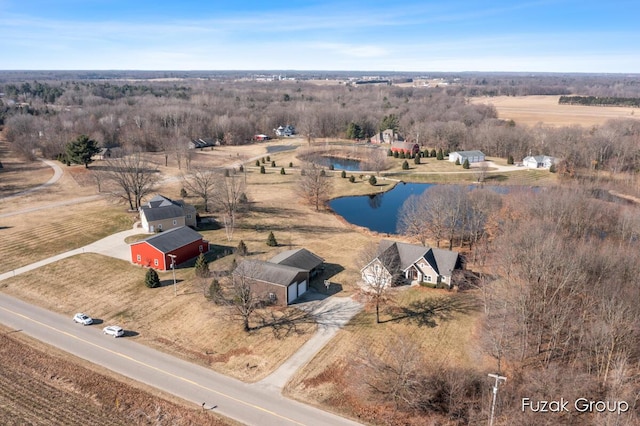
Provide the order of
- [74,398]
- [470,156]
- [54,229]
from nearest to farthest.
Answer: [74,398]
[54,229]
[470,156]

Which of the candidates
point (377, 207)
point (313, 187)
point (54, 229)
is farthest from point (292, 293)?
point (377, 207)

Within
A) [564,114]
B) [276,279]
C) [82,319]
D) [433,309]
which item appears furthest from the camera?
[564,114]

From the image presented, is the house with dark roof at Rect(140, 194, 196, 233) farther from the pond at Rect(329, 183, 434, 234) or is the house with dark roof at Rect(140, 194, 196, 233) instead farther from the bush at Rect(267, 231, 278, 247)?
the pond at Rect(329, 183, 434, 234)

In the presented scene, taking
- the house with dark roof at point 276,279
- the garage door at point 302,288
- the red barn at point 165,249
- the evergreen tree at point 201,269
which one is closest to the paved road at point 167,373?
the house with dark roof at point 276,279

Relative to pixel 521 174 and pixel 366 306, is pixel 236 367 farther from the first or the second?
pixel 521 174

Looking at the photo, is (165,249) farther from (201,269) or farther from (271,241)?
(271,241)

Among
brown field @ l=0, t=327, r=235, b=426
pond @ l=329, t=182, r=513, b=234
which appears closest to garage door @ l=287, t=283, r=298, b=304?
brown field @ l=0, t=327, r=235, b=426

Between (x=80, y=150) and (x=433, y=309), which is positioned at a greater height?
(x=80, y=150)
